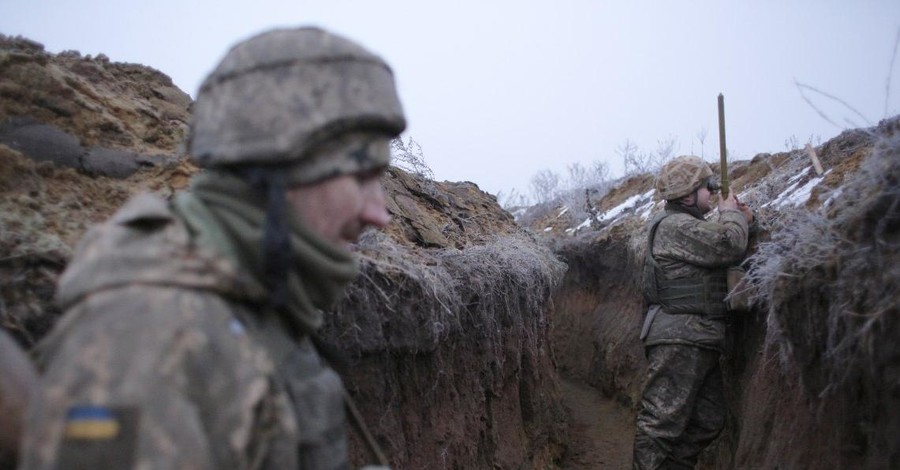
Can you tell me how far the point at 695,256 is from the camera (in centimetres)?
525

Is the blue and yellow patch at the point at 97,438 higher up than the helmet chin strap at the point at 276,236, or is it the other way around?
the helmet chin strap at the point at 276,236

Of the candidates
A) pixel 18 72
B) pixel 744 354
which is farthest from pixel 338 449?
pixel 744 354

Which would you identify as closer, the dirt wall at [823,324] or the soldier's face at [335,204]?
the soldier's face at [335,204]

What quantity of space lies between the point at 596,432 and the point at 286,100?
7454 millimetres

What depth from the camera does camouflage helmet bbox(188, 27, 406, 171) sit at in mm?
1611

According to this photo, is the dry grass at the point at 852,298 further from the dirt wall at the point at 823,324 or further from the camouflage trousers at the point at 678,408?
the camouflage trousers at the point at 678,408

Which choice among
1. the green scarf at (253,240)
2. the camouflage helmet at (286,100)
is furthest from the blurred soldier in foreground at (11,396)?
the camouflage helmet at (286,100)

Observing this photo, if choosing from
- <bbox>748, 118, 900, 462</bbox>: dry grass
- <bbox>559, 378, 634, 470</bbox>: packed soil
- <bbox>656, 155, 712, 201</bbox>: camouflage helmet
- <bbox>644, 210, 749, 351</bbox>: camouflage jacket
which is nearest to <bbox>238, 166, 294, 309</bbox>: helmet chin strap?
<bbox>748, 118, 900, 462</bbox>: dry grass

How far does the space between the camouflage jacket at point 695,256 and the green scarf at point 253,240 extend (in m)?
4.00

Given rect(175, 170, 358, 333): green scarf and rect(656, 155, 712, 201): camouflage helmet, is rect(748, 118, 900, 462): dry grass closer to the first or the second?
rect(656, 155, 712, 201): camouflage helmet

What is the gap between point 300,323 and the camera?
5.69ft

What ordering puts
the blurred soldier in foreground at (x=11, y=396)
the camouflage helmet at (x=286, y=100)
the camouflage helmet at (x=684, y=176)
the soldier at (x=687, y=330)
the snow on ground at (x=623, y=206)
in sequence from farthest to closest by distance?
the snow on ground at (x=623, y=206) → the camouflage helmet at (x=684, y=176) → the soldier at (x=687, y=330) → the camouflage helmet at (x=286, y=100) → the blurred soldier in foreground at (x=11, y=396)

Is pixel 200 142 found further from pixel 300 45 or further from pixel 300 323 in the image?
pixel 300 323

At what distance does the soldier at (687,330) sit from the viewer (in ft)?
17.0
